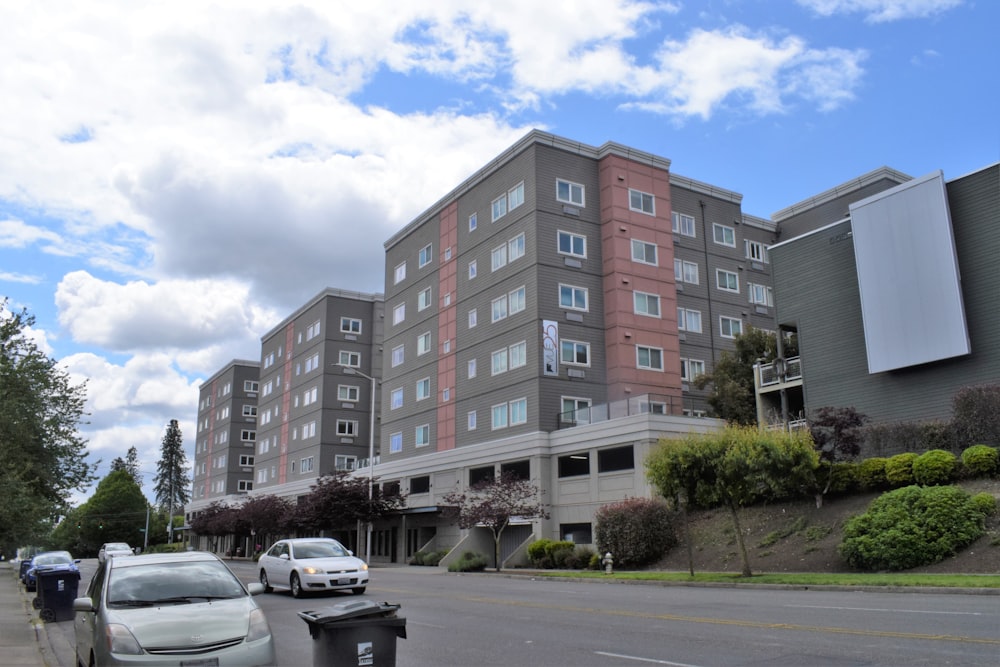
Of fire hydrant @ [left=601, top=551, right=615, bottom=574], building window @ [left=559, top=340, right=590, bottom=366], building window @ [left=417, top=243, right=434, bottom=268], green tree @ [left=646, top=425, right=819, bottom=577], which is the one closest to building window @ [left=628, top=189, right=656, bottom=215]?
building window @ [left=559, top=340, right=590, bottom=366]

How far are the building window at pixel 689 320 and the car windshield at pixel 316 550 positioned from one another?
99.9ft

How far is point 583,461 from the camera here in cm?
4041

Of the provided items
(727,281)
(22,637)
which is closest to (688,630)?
(22,637)

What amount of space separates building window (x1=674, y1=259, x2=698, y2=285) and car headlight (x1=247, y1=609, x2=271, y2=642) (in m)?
43.1

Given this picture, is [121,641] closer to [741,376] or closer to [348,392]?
[741,376]

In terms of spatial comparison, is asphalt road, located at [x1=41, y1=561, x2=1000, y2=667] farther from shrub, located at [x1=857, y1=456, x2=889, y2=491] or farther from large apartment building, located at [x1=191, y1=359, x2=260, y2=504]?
large apartment building, located at [x1=191, y1=359, x2=260, y2=504]

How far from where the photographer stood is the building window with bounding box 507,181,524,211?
46.2 meters

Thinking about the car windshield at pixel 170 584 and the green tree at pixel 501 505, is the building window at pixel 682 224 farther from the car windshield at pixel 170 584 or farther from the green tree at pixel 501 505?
the car windshield at pixel 170 584

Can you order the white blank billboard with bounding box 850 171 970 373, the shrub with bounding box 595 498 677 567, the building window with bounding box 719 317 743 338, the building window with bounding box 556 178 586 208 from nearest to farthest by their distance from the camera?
1. the white blank billboard with bounding box 850 171 970 373
2. the shrub with bounding box 595 498 677 567
3. the building window with bounding box 556 178 586 208
4. the building window with bounding box 719 317 743 338

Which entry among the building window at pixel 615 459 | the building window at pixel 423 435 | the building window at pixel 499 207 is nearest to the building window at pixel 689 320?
the building window at pixel 499 207

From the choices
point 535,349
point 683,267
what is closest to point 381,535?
point 535,349

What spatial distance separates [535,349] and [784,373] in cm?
1199

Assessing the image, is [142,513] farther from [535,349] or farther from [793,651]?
[793,651]

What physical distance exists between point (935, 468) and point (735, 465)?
21.8 feet
